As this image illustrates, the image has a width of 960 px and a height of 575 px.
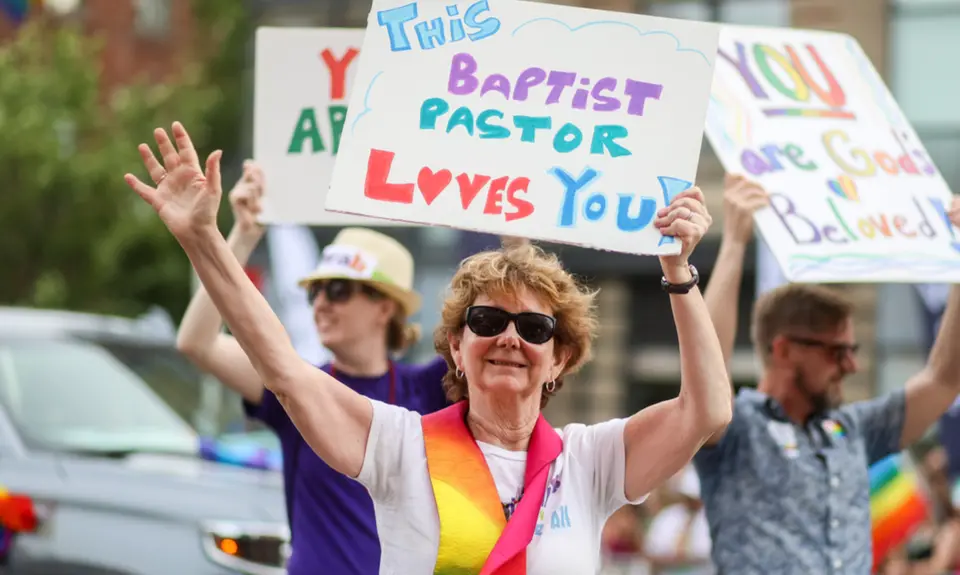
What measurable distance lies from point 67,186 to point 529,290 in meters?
16.8

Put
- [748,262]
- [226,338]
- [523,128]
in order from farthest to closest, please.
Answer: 1. [748,262]
2. [226,338]
3. [523,128]

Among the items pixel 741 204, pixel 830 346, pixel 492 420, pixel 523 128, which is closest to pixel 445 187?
pixel 523 128

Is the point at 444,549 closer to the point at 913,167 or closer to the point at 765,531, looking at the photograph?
the point at 765,531

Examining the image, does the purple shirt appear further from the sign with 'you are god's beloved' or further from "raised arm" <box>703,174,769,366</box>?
the sign with 'you are god's beloved'

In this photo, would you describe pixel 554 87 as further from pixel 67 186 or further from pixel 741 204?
pixel 67 186

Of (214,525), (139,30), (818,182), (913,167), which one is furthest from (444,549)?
(139,30)

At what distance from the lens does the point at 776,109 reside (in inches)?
193

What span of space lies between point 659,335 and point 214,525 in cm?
1467

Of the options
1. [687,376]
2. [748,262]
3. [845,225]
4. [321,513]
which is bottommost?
[748,262]

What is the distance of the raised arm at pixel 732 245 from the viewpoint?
4.47m

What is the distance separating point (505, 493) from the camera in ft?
11.2

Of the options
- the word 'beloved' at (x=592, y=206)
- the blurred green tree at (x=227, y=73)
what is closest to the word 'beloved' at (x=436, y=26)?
the word 'beloved' at (x=592, y=206)

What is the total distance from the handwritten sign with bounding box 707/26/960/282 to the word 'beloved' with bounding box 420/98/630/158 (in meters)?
0.84

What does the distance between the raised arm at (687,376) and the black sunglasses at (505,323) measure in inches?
11.6
